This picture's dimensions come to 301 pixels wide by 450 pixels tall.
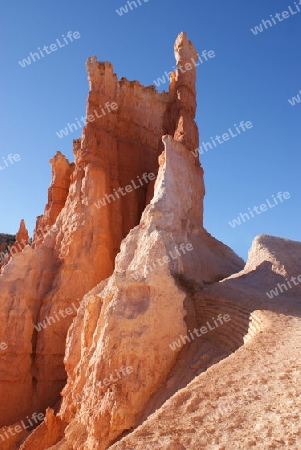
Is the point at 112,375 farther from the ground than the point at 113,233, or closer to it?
closer to it

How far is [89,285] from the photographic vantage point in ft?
57.4

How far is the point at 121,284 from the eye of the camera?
10.0 metres

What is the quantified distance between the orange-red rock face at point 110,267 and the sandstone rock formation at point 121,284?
5 centimetres

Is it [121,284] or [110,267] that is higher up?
[110,267]

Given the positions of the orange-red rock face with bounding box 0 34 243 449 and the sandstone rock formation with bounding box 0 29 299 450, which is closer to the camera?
the sandstone rock formation with bounding box 0 29 299 450

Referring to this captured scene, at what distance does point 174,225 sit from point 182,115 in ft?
26.7

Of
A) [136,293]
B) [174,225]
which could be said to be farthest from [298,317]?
[174,225]

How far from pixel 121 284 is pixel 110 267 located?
8.48m

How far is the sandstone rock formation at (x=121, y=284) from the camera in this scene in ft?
29.1

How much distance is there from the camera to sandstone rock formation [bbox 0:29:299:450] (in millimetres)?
8883

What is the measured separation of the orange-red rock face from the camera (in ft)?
30.1

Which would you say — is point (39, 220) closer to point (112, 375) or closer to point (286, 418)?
point (112, 375)

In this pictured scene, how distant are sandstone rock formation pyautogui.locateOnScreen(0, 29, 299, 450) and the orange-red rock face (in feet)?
0.16

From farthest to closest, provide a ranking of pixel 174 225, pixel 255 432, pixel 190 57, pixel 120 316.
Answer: pixel 190 57 < pixel 174 225 < pixel 120 316 < pixel 255 432
